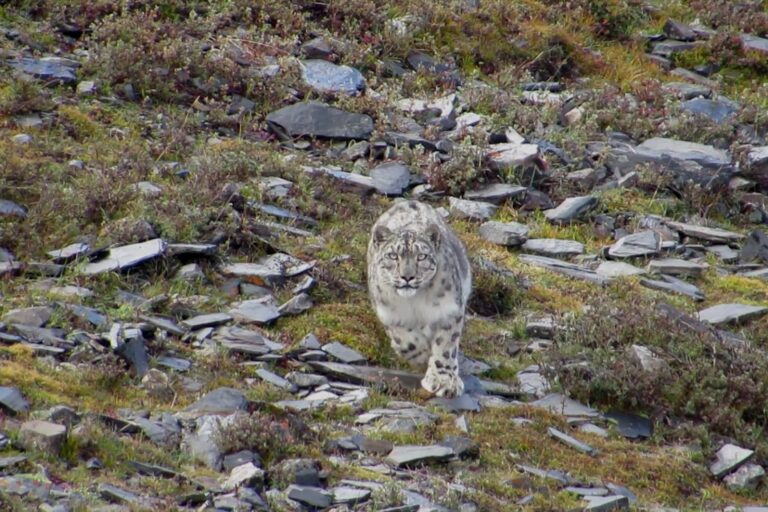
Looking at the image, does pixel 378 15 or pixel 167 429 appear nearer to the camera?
pixel 167 429

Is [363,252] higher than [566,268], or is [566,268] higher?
[363,252]

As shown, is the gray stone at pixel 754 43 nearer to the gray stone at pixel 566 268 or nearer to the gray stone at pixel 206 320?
the gray stone at pixel 566 268

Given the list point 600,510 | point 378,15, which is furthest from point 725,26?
point 600,510

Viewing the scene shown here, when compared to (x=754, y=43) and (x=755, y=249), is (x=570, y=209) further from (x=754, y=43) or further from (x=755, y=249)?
(x=754, y=43)

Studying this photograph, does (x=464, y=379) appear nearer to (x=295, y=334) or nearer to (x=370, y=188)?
(x=295, y=334)

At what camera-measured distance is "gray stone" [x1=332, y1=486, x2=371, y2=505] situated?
10.1m

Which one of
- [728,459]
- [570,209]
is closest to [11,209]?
[570,209]

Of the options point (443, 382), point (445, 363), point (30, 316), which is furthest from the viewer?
point (445, 363)

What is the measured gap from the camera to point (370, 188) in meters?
19.4

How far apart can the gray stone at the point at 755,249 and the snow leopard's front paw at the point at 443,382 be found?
722 centimetres

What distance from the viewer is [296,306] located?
14.8 meters

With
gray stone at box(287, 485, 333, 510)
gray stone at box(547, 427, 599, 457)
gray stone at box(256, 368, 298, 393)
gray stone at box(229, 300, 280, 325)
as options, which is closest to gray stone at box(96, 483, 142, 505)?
gray stone at box(287, 485, 333, 510)

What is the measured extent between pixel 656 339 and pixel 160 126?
353 inches

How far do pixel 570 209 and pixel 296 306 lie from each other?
6313mm
